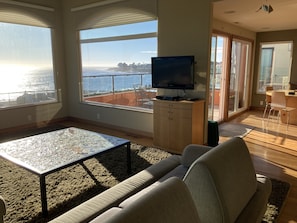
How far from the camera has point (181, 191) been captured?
1.08 m

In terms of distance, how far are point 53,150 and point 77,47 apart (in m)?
3.53

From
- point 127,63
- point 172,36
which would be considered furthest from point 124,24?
point 172,36

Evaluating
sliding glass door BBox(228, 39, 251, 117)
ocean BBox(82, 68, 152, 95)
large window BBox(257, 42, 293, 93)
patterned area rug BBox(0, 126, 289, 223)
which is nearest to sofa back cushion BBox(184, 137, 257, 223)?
patterned area rug BBox(0, 126, 289, 223)

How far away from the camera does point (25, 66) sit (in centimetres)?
525

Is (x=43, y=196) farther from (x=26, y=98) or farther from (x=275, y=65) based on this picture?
(x=275, y=65)

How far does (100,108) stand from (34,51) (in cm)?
196

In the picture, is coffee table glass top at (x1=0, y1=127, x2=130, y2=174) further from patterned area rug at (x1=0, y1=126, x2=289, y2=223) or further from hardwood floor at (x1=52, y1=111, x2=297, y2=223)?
hardwood floor at (x1=52, y1=111, x2=297, y2=223)

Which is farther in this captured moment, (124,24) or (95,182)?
(124,24)

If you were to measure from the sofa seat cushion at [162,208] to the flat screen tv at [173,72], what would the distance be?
2931mm

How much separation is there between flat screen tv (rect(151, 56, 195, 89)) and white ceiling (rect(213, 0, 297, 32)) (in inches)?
40.7

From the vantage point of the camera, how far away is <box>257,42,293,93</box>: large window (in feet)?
23.5

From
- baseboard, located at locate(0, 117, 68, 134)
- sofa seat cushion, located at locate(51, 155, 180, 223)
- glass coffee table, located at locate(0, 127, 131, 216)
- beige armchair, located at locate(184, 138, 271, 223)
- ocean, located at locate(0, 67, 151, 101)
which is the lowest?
baseboard, located at locate(0, 117, 68, 134)

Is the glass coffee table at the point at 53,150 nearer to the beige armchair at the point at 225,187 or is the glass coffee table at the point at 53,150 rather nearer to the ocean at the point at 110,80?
the beige armchair at the point at 225,187

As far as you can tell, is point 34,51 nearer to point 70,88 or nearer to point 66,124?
point 70,88
